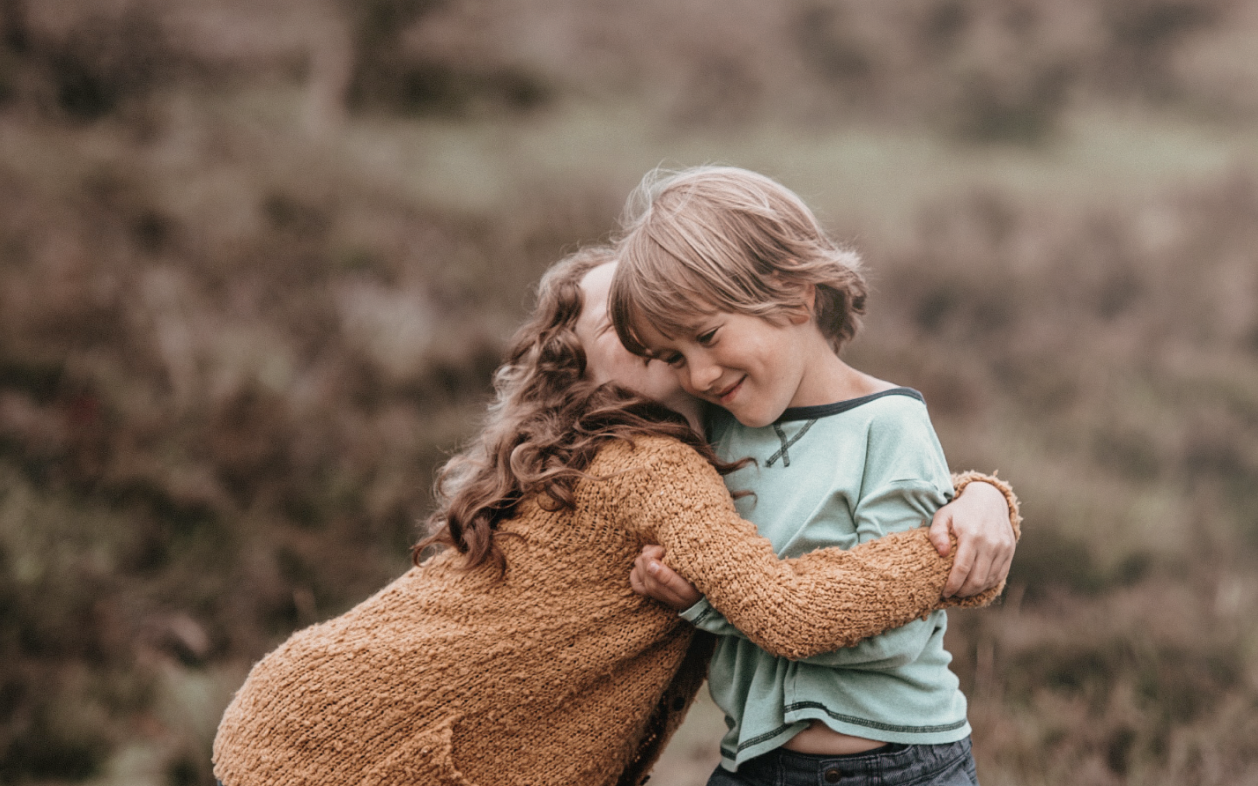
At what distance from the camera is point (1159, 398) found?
678 cm

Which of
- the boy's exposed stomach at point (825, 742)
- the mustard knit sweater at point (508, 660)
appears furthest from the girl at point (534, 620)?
the boy's exposed stomach at point (825, 742)

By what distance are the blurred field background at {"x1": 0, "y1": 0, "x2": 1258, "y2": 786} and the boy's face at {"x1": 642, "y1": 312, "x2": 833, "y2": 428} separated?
202 cm

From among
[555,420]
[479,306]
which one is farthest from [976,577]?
[479,306]

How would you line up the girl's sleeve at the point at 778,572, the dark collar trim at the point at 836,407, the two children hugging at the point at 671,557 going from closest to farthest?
1. the girl's sleeve at the point at 778,572
2. the two children hugging at the point at 671,557
3. the dark collar trim at the point at 836,407

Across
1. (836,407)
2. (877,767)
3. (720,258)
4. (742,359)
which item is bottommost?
(877,767)

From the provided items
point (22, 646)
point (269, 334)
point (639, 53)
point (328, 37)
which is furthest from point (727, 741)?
point (639, 53)

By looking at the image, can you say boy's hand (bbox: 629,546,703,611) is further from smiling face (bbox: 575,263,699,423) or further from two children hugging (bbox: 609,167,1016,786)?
smiling face (bbox: 575,263,699,423)

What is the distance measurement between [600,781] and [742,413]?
87 cm

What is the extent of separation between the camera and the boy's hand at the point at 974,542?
1.75m

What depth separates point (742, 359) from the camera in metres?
1.86

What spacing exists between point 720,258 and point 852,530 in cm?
60

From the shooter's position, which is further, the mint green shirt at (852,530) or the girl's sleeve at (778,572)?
the mint green shirt at (852,530)

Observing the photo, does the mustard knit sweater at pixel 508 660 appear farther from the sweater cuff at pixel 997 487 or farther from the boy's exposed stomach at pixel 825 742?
the boy's exposed stomach at pixel 825 742

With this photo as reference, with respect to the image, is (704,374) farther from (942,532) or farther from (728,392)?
(942,532)
